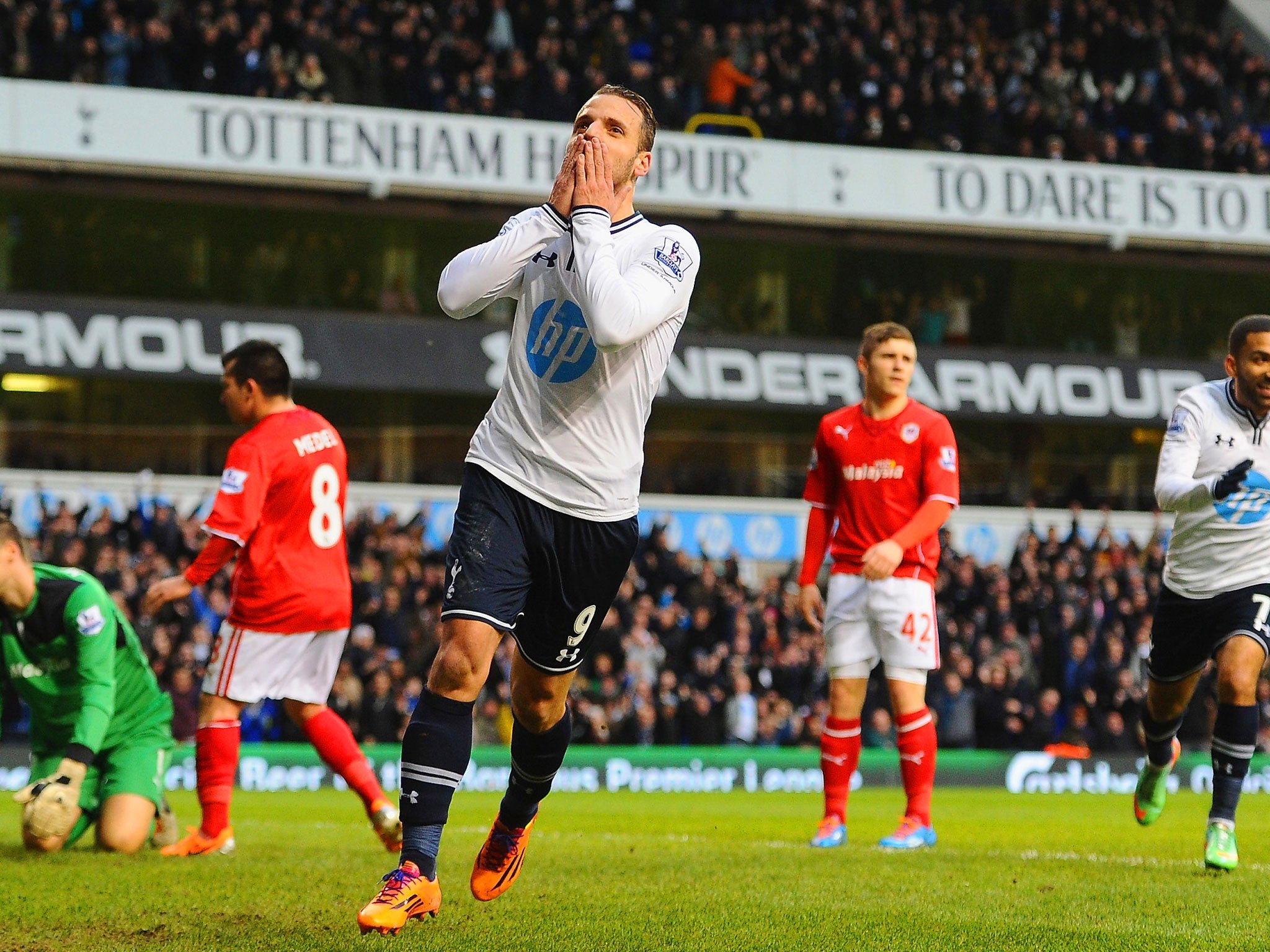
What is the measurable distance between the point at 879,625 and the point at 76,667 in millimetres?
4021

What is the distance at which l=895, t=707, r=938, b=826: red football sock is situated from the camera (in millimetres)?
8414

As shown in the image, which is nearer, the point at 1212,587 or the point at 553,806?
the point at 1212,587

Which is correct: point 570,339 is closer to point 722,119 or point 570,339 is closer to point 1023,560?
point 1023,560

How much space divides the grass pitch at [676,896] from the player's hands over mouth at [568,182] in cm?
221

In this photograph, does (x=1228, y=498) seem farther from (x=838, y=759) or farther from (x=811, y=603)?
(x=838, y=759)

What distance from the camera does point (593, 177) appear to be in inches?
192

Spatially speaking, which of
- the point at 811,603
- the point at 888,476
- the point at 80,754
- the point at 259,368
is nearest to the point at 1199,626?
the point at 888,476

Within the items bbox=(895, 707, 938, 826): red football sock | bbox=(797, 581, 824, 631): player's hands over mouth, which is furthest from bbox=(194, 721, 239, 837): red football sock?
bbox=(895, 707, 938, 826): red football sock

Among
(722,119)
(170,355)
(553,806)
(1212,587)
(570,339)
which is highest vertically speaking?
(722,119)

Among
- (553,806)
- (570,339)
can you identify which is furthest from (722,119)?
(570,339)

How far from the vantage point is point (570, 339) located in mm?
5074

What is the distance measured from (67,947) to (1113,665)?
17408 mm

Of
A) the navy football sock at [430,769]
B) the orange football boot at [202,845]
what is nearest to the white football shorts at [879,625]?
the orange football boot at [202,845]

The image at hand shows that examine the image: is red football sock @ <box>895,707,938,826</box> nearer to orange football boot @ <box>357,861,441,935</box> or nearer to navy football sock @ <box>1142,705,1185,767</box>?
navy football sock @ <box>1142,705,1185,767</box>
